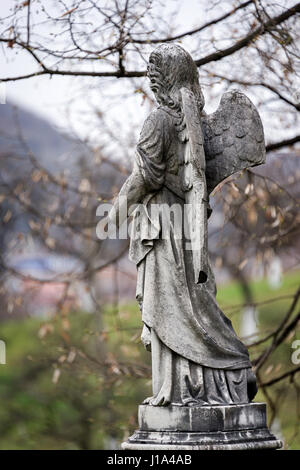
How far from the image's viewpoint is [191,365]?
15.7 feet

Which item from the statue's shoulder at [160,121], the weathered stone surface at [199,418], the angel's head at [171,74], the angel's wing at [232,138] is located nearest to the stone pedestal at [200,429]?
the weathered stone surface at [199,418]

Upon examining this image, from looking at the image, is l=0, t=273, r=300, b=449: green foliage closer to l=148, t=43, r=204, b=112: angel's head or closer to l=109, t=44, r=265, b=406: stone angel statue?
l=109, t=44, r=265, b=406: stone angel statue

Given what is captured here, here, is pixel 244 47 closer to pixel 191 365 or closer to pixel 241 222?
pixel 241 222

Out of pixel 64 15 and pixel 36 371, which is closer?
pixel 64 15

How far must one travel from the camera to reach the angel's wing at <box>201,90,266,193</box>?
5.11 metres

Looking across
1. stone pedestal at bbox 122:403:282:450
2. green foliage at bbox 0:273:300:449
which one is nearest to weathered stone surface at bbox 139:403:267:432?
stone pedestal at bbox 122:403:282:450

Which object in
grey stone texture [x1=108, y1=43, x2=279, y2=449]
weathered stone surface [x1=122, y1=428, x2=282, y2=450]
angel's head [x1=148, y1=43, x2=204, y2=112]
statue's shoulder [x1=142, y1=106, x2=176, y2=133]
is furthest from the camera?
angel's head [x1=148, y1=43, x2=204, y2=112]

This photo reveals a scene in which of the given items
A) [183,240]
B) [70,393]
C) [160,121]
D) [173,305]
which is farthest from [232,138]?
[70,393]

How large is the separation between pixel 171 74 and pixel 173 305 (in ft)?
4.96

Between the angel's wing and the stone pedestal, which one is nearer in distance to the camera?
the stone pedestal

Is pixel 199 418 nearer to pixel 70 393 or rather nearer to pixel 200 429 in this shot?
pixel 200 429

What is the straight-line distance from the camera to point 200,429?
14.9 feet
